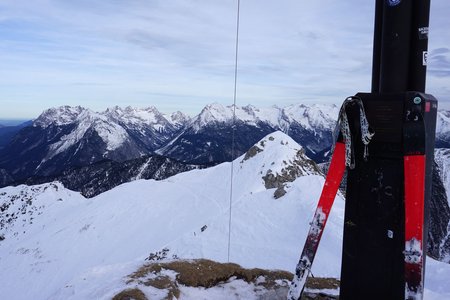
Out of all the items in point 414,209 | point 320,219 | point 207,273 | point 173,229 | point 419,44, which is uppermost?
point 419,44

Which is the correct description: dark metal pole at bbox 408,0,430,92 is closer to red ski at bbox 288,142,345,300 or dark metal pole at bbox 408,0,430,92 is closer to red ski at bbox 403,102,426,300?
red ski at bbox 403,102,426,300

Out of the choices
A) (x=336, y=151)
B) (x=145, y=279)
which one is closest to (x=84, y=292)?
(x=145, y=279)

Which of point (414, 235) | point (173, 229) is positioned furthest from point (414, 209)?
point (173, 229)

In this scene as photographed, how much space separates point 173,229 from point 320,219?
44217 millimetres

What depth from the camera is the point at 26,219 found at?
8550 centimetres

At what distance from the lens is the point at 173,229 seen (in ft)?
154

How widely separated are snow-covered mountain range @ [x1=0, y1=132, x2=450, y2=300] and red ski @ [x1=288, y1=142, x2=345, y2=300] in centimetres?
197

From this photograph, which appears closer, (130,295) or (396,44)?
(396,44)

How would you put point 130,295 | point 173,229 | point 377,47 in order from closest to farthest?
point 377,47 → point 130,295 → point 173,229

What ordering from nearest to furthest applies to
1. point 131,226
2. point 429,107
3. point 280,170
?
point 429,107 < point 131,226 < point 280,170

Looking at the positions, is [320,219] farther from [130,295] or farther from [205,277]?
[130,295]

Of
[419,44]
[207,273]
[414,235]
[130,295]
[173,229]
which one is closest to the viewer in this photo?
[414,235]

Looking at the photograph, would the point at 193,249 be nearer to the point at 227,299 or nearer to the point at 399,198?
the point at 227,299

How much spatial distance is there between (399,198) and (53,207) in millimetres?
97114
